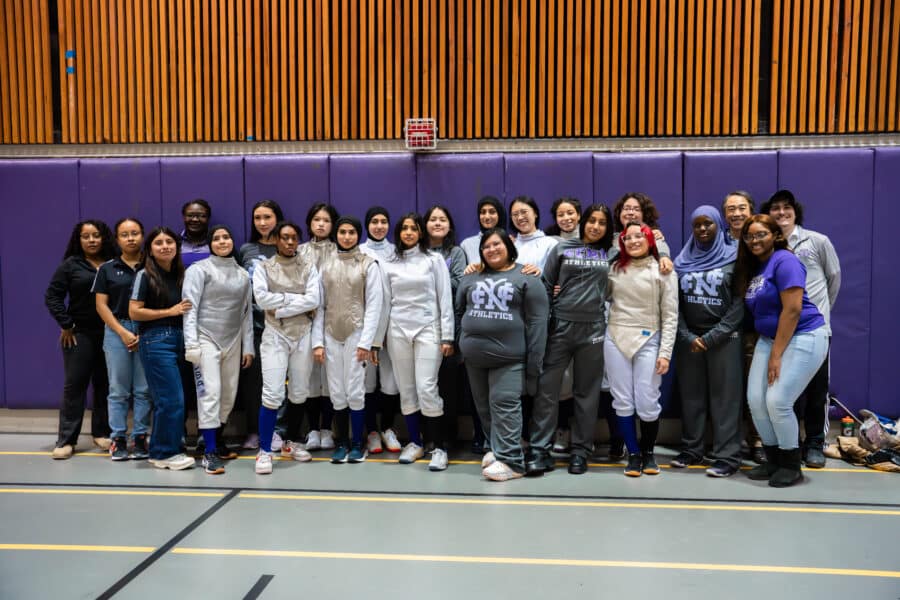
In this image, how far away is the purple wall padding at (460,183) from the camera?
5227mm

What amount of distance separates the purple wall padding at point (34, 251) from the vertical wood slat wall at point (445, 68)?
461mm

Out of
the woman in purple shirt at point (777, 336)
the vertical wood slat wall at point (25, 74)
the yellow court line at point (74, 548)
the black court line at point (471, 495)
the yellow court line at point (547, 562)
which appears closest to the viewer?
the yellow court line at point (547, 562)

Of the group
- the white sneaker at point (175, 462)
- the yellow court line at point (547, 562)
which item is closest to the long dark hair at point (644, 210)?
the yellow court line at point (547, 562)

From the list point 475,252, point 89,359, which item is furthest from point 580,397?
point 89,359

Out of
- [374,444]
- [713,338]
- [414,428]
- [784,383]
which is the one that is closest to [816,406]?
[784,383]

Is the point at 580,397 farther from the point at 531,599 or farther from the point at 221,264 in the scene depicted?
the point at 221,264

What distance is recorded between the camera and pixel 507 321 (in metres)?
4.14

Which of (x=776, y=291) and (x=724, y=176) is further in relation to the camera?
(x=724, y=176)

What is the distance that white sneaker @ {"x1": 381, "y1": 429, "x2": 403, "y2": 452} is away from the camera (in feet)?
15.6

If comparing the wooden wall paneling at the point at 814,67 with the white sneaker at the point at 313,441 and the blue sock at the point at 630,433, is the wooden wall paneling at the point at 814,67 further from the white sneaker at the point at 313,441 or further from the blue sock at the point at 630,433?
the white sneaker at the point at 313,441

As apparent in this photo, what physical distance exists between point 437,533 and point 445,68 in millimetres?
3758

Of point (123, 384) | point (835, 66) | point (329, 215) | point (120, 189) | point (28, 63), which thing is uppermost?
point (28, 63)

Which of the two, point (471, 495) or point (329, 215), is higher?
point (329, 215)

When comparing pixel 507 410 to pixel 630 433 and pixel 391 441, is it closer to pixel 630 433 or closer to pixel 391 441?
pixel 630 433
